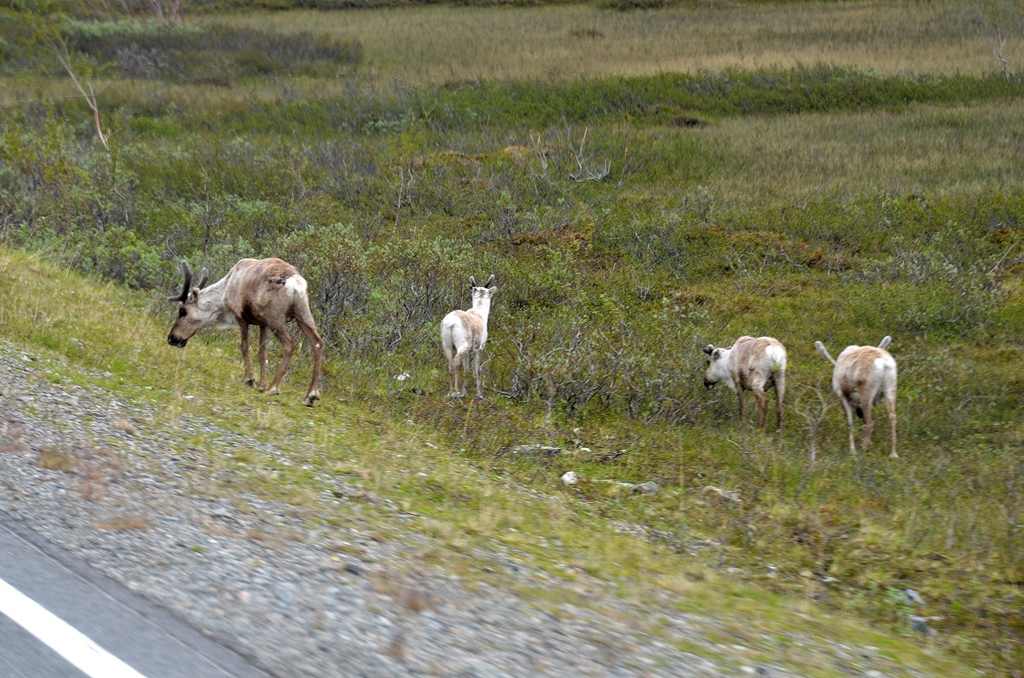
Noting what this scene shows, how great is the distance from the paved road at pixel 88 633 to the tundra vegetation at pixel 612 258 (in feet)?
5.93

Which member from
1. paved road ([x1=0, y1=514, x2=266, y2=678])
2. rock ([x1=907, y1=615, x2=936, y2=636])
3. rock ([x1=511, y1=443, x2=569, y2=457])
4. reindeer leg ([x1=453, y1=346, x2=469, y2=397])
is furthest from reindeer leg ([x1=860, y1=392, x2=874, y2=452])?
paved road ([x1=0, y1=514, x2=266, y2=678])

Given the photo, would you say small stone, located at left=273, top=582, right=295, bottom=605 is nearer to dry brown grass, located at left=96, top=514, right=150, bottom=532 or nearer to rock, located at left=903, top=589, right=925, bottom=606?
dry brown grass, located at left=96, top=514, right=150, bottom=532

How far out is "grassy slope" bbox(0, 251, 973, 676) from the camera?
5758 mm

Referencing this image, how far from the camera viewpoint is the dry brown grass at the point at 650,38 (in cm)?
4131

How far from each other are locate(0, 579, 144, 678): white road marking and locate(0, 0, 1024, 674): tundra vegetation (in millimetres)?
2120

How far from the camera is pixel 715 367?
14.7 meters

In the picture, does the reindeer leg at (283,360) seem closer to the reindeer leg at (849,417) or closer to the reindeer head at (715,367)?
the reindeer head at (715,367)

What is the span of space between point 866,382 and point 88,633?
1068 cm

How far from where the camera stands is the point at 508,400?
13414 mm

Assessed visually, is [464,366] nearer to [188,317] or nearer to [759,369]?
[188,317]

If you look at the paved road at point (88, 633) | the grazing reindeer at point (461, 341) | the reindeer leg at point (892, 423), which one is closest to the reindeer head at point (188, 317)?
the grazing reindeer at point (461, 341)

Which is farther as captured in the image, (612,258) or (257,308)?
(612,258)

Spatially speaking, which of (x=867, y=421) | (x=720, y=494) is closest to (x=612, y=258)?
(x=867, y=421)

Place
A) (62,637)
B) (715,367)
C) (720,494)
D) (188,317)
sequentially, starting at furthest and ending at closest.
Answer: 1. (715,367)
2. (188,317)
3. (720,494)
4. (62,637)
